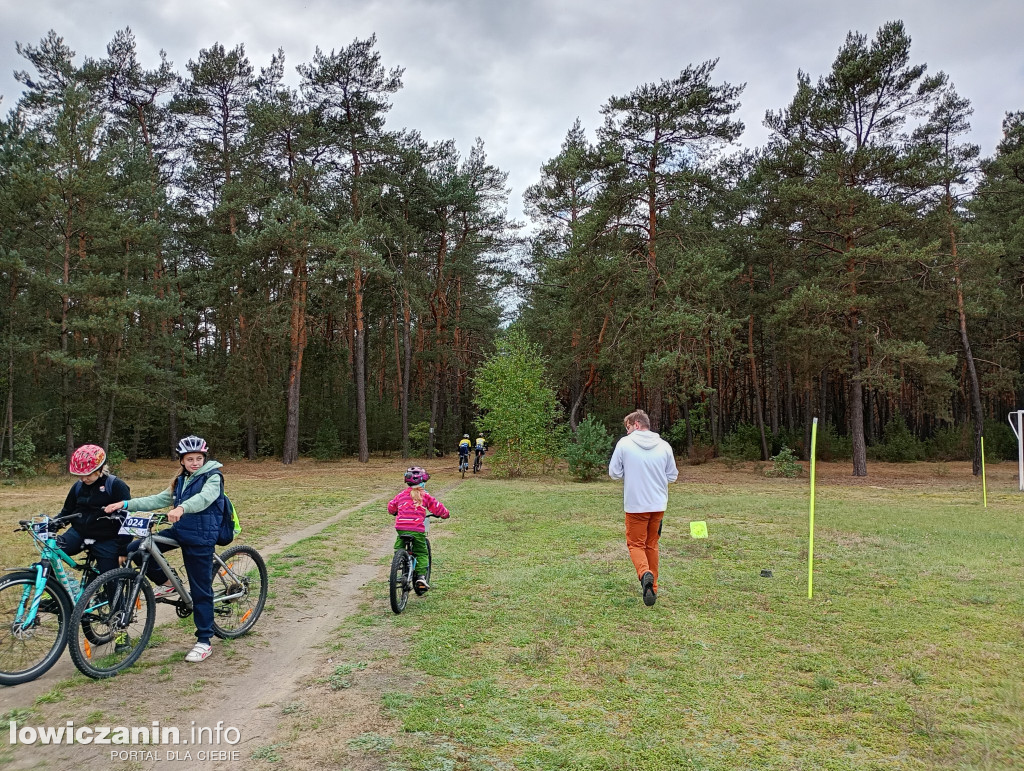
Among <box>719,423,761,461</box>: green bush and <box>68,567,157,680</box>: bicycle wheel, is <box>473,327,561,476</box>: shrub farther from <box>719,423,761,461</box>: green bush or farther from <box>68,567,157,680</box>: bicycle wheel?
<box>68,567,157,680</box>: bicycle wheel

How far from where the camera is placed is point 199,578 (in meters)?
4.79

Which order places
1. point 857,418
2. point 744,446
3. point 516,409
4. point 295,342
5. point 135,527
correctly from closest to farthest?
point 135,527 → point 516,409 → point 857,418 → point 295,342 → point 744,446

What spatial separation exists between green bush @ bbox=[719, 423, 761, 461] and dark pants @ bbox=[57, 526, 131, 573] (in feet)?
98.0

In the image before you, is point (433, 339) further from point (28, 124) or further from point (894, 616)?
point (894, 616)

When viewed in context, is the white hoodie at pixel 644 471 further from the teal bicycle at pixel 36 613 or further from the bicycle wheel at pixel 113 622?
the teal bicycle at pixel 36 613

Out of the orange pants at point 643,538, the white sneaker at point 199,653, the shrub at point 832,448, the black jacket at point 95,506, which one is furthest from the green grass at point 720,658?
the shrub at point 832,448

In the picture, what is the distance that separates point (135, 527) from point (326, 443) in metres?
29.9

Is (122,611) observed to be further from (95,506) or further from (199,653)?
(95,506)

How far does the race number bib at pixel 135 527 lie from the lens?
455cm

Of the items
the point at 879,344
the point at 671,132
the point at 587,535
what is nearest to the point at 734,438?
the point at 879,344

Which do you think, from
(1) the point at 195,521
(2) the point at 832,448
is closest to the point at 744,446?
(2) the point at 832,448

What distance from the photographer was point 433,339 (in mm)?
36719

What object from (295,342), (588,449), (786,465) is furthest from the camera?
(295,342)

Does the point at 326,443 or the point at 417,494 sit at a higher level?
the point at 417,494
